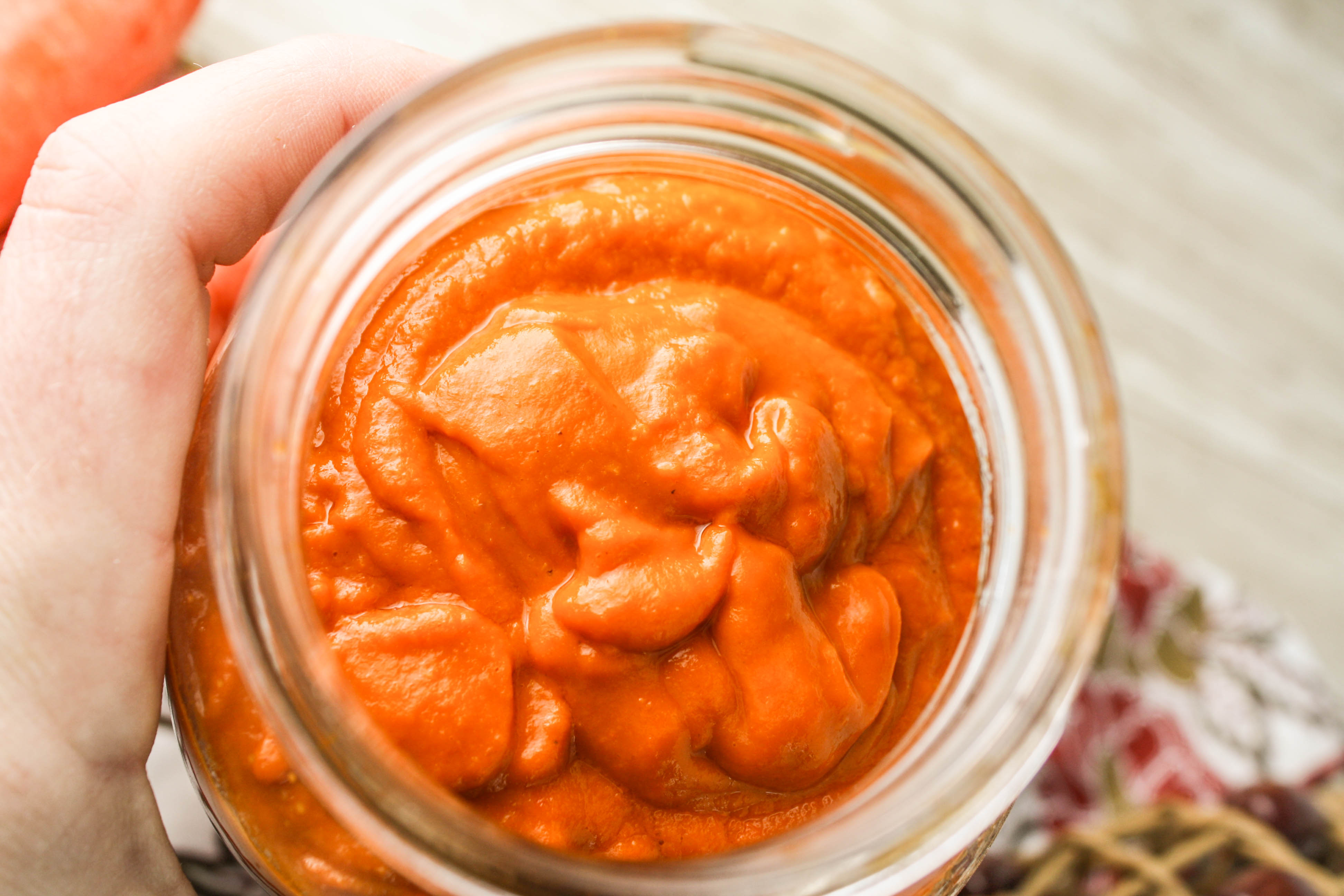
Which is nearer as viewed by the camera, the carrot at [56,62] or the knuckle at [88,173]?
the knuckle at [88,173]

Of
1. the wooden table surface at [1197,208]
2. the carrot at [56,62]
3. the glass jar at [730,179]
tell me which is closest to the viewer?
the glass jar at [730,179]

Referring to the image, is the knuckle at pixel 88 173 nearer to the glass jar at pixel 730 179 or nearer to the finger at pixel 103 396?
the finger at pixel 103 396

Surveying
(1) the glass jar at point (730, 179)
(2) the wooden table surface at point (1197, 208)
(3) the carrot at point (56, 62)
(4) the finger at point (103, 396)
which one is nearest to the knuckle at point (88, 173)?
(4) the finger at point (103, 396)

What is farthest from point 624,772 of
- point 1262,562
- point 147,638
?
point 1262,562

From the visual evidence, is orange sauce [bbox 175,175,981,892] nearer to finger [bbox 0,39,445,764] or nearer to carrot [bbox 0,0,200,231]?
finger [bbox 0,39,445,764]

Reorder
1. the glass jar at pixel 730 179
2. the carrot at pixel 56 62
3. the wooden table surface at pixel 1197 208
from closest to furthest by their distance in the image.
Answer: the glass jar at pixel 730 179
the carrot at pixel 56 62
the wooden table surface at pixel 1197 208

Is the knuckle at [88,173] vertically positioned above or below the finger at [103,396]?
above
